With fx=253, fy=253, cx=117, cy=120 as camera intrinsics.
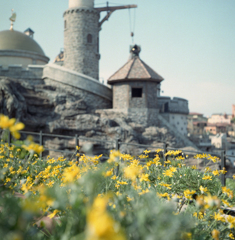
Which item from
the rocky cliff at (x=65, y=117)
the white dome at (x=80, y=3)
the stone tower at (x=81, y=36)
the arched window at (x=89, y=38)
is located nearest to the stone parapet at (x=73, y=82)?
the rocky cliff at (x=65, y=117)

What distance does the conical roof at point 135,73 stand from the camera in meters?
23.2

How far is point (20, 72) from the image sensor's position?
22.9 metres

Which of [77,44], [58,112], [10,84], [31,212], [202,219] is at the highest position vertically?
[77,44]

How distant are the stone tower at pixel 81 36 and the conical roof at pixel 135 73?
3525 mm

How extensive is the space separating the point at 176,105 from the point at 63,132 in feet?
38.9

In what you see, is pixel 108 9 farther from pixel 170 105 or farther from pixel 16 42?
pixel 170 105

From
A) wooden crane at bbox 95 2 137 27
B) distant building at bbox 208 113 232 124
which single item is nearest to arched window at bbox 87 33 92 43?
wooden crane at bbox 95 2 137 27

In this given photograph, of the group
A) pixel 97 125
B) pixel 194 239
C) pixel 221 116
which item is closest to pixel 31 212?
pixel 194 239

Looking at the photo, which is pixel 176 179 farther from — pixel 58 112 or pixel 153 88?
pixel 153 88

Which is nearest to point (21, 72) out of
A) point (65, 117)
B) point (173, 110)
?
point (65, 117)

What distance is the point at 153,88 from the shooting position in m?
23.7

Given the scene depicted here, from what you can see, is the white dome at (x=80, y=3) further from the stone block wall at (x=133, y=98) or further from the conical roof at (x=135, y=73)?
the stone block wall at (x=133, y=98)

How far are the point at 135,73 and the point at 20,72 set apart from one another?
10.5m

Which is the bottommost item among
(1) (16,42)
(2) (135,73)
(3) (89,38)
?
(2) (135,73)
